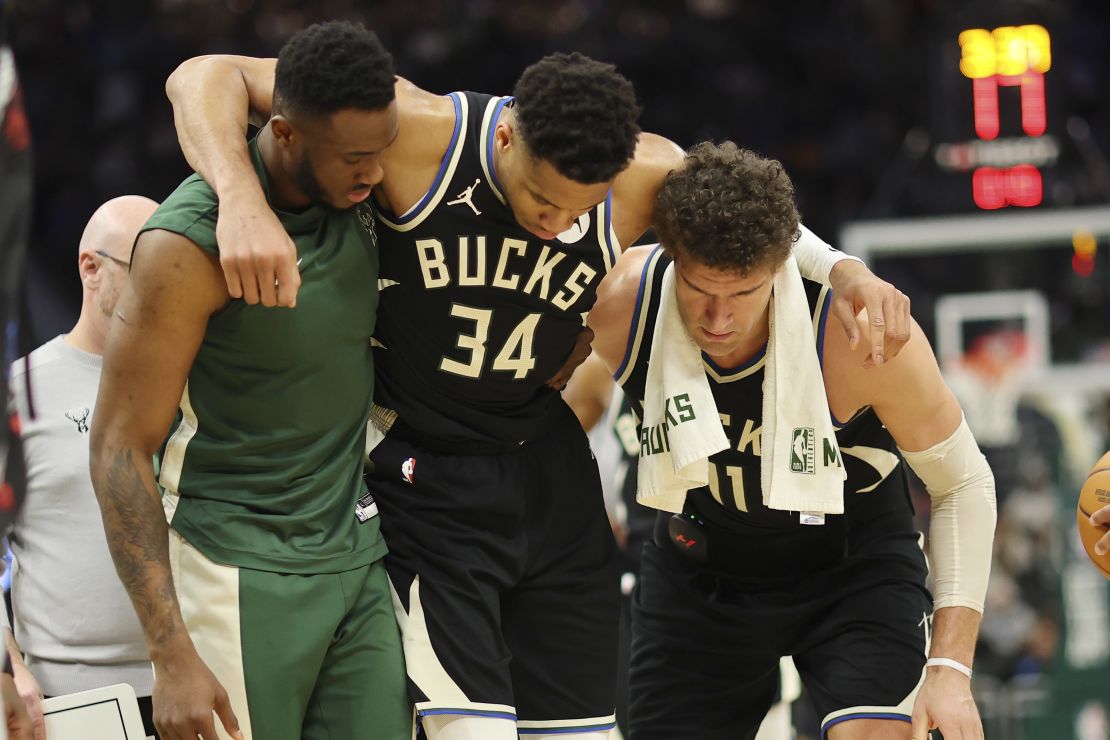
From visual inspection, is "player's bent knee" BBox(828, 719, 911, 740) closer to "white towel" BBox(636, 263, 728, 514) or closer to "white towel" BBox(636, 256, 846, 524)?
"white towel" BBox(636, 256, 846, 524)

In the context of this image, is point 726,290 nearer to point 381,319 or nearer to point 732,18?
point 381,319

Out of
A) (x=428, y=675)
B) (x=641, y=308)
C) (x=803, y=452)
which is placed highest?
(x=641, y=308)

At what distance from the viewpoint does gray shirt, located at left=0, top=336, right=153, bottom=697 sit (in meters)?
3.48

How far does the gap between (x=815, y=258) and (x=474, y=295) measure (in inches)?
34.6

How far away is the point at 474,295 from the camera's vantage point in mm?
3139

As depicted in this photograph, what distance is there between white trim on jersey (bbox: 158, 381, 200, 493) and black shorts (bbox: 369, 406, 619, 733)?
18.7 inches

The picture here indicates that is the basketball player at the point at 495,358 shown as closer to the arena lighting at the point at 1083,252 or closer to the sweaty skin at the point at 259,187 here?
the sweaty skin at the point at 259,187

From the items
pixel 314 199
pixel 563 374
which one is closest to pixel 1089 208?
pixel 563 374

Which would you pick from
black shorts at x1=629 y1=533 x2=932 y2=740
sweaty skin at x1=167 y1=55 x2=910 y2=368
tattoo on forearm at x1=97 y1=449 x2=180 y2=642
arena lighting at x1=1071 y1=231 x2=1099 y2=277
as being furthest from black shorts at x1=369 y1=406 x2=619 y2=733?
arena lighting at x1=1071 y1=231 x2=1099 y2=277

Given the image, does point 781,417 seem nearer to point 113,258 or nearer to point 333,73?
point 333,73

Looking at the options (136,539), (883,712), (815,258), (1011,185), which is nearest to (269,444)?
(136,539)

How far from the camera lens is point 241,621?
2854mm

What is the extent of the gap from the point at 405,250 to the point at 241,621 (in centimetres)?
87

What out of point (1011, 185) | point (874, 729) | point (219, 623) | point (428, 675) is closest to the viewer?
point (219, 623)
